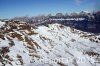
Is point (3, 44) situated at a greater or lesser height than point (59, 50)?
greater

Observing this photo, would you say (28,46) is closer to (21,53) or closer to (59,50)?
(21,53)

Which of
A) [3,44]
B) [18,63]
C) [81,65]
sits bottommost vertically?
[81,65]

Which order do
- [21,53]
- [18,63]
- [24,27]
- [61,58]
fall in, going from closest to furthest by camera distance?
[18,63]
[21,53]
[61,58]
[24,27]

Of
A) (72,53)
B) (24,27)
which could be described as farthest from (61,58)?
(24,27)

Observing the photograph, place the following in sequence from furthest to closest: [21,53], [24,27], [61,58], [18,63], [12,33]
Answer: [24,27]
[12,33]
[61,58]
[21,53]
[18,63]

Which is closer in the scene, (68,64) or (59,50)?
(68,64)

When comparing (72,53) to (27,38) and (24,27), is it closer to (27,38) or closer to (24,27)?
(27,38)

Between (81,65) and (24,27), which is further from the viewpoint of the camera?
(24,27)

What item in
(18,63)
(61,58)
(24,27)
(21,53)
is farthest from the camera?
(24,27)

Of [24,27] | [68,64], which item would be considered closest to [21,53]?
[68,64]
